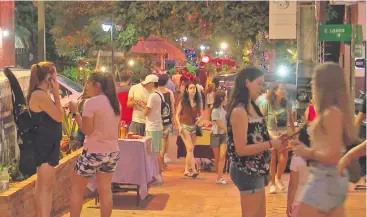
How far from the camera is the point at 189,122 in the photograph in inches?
466

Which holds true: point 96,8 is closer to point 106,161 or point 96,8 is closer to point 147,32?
point 147,32

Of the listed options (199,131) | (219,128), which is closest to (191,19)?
(199,131)

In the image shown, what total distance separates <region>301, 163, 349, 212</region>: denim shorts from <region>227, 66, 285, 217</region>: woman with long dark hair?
30.9 inches

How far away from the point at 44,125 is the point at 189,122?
5.10m

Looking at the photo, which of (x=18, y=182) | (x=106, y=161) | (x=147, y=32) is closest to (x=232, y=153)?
(x=106, y=161)

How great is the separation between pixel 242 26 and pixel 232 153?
1096cm

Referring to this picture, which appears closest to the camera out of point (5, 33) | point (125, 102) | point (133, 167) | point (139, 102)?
point (133, 167)

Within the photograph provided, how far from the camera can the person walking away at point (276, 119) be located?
10.4 meters

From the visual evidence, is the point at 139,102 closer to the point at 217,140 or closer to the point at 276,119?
the point at 217,140

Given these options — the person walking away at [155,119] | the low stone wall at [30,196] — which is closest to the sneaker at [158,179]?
the person walking away at [155,119]

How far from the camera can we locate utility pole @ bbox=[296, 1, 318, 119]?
40.3 feet

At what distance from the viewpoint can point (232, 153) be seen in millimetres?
5902

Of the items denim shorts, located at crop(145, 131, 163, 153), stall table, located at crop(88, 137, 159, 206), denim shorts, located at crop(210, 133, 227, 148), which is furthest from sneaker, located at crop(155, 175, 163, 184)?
Result: denim shorts, located at crop(210, 133, 227, 148)

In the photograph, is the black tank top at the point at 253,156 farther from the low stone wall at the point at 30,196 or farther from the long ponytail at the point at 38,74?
the low stone wall at the point at 30,196
